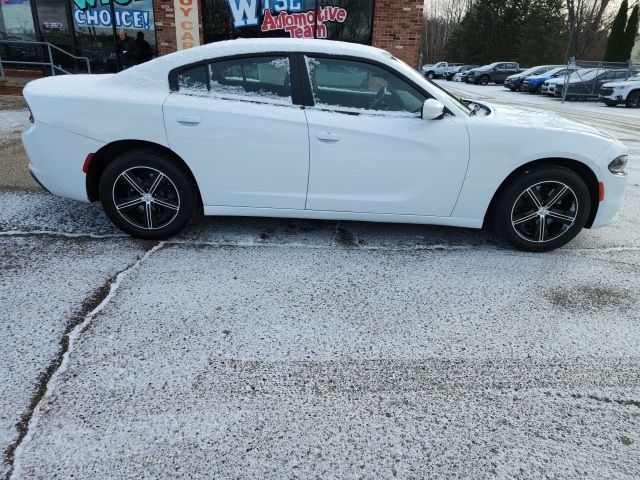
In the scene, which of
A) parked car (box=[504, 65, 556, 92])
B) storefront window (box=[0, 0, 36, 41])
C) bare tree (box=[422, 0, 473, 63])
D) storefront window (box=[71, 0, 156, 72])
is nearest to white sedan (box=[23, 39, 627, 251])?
storefront window (box=[71, 0, 156, 72])

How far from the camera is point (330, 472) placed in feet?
6.30

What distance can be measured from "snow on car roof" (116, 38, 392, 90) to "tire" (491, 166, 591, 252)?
147 centimetres

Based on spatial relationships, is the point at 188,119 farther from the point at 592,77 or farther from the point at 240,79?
the point at 592,77

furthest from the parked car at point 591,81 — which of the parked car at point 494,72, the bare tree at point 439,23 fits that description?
the bare tree at point 439,23

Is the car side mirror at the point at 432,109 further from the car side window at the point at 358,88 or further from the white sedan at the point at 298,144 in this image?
the car side window at the point at 358,88

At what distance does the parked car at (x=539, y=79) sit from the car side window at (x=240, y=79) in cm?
2587

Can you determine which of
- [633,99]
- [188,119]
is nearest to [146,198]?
[188,119]

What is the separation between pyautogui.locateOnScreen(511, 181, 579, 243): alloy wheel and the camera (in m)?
3.83

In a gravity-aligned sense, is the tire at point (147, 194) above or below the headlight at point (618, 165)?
below

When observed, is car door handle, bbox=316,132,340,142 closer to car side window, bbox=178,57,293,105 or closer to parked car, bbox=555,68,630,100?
car side window, bbox=178,57,293,105

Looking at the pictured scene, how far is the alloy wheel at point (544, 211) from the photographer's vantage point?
3828mm

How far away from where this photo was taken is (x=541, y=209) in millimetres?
3867

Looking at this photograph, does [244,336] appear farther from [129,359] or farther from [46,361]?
[46,361]

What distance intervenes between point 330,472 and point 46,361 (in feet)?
5.15
